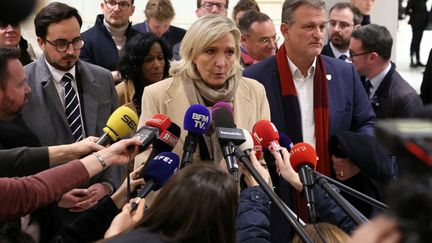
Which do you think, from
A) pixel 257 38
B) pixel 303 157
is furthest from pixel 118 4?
pixel 303 157

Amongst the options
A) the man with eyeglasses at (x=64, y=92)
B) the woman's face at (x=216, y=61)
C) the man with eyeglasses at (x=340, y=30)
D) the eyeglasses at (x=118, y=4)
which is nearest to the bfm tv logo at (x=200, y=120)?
the woman's face at (x=216, y=61)

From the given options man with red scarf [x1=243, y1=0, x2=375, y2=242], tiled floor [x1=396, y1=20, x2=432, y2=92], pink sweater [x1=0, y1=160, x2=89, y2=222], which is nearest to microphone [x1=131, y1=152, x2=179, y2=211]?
pink sweater [x1=0, y1=160, x2=89, y2=222]

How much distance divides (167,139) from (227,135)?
11.9 inches

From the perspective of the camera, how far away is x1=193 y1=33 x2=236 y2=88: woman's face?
2.59 meters

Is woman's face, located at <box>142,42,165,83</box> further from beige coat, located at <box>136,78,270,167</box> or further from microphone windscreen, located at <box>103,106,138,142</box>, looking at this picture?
microphone windscreen, located at <box>103,106,138,142</box>

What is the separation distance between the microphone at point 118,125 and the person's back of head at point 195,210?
2.70ft

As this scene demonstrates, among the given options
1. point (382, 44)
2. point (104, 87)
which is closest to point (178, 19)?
point (382, 44)

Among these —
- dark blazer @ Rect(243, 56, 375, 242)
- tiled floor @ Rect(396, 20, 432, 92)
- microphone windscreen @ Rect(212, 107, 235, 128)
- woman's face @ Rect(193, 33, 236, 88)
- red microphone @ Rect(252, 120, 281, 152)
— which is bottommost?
tiled floor @ Rect(396, 20, 432, 92)

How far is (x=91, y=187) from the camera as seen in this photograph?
2.81 m

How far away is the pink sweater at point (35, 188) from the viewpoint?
6.32ft

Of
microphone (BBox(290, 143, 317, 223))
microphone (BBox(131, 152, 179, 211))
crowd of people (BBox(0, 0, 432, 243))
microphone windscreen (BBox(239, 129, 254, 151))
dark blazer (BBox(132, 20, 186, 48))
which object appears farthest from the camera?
dark blazer (BBox(132, 20, 186, 48))

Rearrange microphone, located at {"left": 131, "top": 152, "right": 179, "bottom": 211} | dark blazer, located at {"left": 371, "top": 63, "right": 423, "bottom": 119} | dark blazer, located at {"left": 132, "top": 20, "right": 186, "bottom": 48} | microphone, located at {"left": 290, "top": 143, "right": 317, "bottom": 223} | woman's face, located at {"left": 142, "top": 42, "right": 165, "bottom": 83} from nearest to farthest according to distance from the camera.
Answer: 1. microphone, located at {"left": 290, "top": 143, "right": 317, "bottom": 223}
2. microphone, located at {"left": 131, "top": 152, "right": 179, "bottom": 211}
3. dark blazer, located at {"left": 371, "top": 63, "right": 423, "bottom": 119}
4. woman's face, located at {"left": 142, "top": 42, "right": 165, "bottom": 83}
5. dark blazer, located at {"left": 132, "top": 20, "right": 186, "bottom": 48}

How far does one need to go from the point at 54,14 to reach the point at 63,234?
1339 mm

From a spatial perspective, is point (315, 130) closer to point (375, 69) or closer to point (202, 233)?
point (375, 69)
